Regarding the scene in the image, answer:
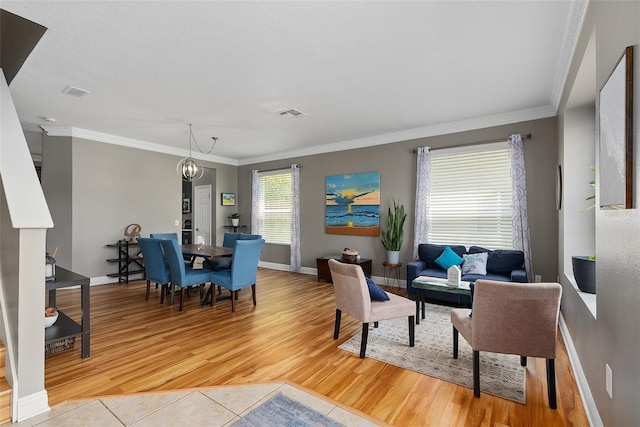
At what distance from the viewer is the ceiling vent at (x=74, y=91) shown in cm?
367

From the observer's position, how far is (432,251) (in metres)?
4.93

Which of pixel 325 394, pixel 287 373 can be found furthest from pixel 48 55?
pixel 325 394

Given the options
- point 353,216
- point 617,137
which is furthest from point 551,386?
point 353,216

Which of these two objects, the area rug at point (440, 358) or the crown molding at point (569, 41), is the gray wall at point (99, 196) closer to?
the area rug at point (440, 358)

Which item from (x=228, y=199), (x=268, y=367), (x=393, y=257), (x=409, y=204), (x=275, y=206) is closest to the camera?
(x=268, y=367)

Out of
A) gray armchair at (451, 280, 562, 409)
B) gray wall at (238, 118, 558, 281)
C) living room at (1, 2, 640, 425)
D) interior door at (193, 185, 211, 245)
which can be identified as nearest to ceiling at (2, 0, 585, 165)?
gray wall at (238, 118, 558, 281)

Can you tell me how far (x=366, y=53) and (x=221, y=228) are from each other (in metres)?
6.08

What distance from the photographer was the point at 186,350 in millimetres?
2959

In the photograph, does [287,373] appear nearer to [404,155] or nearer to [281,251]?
[404,155]

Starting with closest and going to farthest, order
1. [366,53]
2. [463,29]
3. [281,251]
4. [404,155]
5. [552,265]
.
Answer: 1. [463,29]
2. [366,53]
3. [552,265]
4. [404,155]
5. [281,251]

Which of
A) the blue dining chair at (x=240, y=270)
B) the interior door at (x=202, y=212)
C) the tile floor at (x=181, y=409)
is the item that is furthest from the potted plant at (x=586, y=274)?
the interior door at (x=202, y=212)

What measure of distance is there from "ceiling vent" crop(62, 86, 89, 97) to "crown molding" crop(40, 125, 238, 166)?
190cm

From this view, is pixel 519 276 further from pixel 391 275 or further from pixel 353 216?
pixel 353 216

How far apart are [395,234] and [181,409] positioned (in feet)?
13.6
